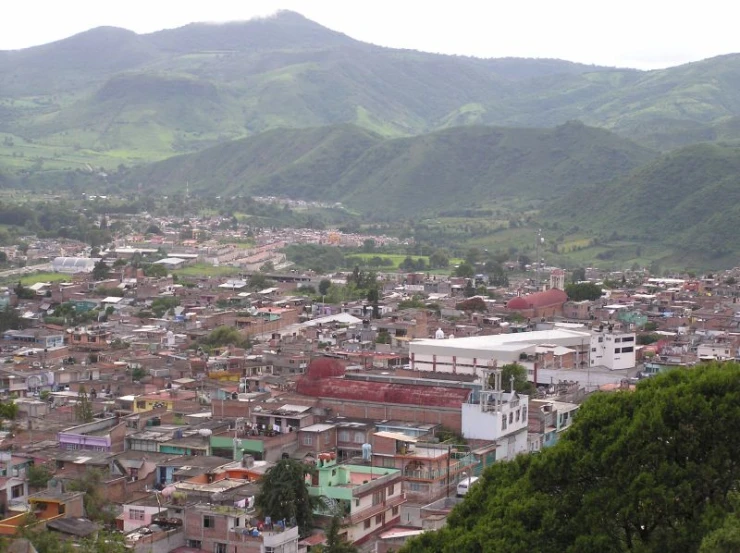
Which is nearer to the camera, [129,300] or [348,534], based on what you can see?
[348,534]

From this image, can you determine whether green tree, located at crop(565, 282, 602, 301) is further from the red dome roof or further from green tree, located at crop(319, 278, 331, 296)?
green tree, located at crop(319, 278, 331, 296)

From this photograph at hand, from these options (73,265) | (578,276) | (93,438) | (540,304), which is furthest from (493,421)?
(73,265)

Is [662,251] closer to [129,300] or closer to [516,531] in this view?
[129,300]

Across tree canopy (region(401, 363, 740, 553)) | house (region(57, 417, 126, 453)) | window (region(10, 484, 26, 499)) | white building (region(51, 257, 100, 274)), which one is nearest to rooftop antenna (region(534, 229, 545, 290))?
white building (region(51, 257, 100, 274))

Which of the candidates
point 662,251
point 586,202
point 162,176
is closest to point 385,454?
point 662,251

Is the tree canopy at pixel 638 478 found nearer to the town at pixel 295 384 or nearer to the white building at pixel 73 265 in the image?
the town at pixel 295 384

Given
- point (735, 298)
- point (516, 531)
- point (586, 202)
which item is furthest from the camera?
point (586, 202)

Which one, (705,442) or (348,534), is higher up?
(705,442)

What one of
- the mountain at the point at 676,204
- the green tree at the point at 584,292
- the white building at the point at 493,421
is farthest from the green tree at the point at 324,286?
the white building at the point at 493,421
